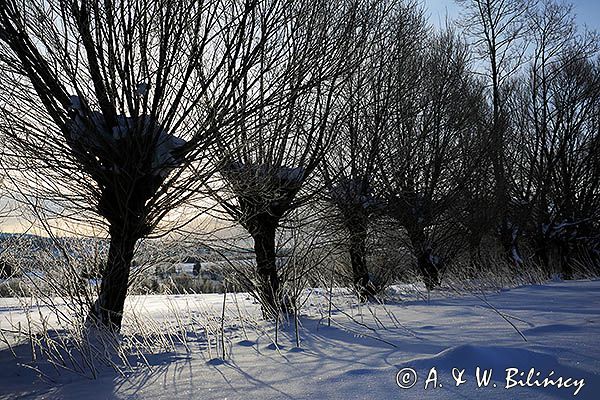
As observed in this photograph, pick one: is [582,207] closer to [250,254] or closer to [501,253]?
[501,253]

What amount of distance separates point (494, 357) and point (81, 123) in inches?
138

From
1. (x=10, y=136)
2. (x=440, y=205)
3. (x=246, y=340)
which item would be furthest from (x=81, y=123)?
(x=440, y=205)

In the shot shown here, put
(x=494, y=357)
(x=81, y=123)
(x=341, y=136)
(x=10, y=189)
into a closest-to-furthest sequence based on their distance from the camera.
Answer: (x=494, y=357), (x=81, y=123), (x=10, y=189), (x=341, y=136)

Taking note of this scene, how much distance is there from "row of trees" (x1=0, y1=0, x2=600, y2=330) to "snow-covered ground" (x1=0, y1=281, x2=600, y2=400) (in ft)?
4.07

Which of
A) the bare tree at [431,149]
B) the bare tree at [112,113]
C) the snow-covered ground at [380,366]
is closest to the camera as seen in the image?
the snow-covered ground at [380,366]

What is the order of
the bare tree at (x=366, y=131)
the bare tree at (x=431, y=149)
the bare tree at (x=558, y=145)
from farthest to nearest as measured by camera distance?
the bare tree at (x=558, y=145) → the bare tree at (x=431, y=149) → the bare tree at (x=366, y=131)

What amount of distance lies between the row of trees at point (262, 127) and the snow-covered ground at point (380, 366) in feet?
4.07

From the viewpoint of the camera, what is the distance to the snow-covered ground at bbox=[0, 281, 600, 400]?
5.80 ft

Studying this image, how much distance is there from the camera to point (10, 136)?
3.66 metres

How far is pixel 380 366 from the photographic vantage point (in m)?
2.18

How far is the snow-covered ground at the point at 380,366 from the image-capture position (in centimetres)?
177

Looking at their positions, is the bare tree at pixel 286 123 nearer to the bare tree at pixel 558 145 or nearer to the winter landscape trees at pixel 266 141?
the winter landscape trees at pixel 266 141

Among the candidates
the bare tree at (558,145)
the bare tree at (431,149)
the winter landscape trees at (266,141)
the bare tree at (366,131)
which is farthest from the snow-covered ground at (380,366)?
the bare tree at (558,145)

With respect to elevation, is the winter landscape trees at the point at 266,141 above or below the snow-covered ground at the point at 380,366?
above
